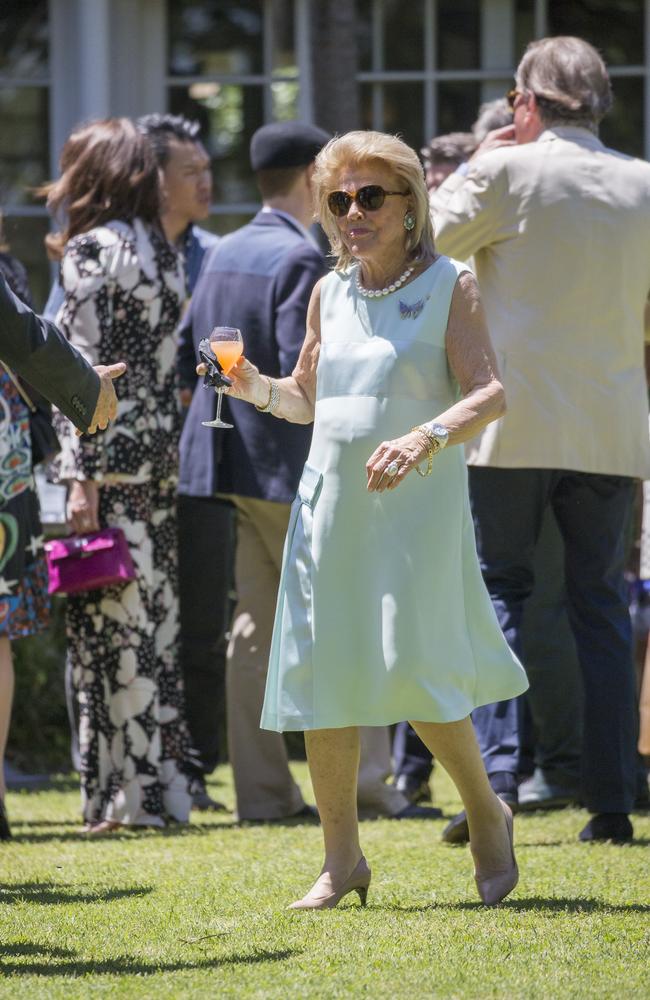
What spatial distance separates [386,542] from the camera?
3.96 metres

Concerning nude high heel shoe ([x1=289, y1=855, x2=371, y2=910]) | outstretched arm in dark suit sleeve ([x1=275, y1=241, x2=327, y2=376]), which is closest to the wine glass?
nude high heel shoe ([x1=289, y1=855, x2=371, y2=910])

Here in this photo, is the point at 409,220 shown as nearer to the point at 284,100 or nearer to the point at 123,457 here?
the point at 123,457

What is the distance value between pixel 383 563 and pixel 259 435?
1812 mm

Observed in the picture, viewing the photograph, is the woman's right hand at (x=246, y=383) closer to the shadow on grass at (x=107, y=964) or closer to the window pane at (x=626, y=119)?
the shadow on grass at (x=107, y=964)

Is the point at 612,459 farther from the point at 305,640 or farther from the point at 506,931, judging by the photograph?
the point at 506,931

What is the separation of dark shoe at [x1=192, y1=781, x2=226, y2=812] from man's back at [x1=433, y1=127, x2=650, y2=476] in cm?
195

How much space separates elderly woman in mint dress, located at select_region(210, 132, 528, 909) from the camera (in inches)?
154

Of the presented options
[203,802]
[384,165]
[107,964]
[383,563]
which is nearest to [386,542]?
[383,563]

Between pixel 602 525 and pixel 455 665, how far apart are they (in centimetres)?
127

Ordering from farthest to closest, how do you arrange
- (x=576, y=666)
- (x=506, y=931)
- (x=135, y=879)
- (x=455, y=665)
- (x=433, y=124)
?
(x=433, y=124) → (x=576, y=666) → (x=135, y=879) → (x=455, y=665) → (x=506, y=931)

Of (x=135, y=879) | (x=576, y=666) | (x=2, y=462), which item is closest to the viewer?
(x=135, y=879)

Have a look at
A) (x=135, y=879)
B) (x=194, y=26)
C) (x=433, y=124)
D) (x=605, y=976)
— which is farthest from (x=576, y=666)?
(x=194, y=26)

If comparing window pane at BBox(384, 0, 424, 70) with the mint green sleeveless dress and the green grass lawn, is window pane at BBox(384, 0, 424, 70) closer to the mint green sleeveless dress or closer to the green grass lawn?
the green grass lawn

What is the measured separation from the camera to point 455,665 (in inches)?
156
